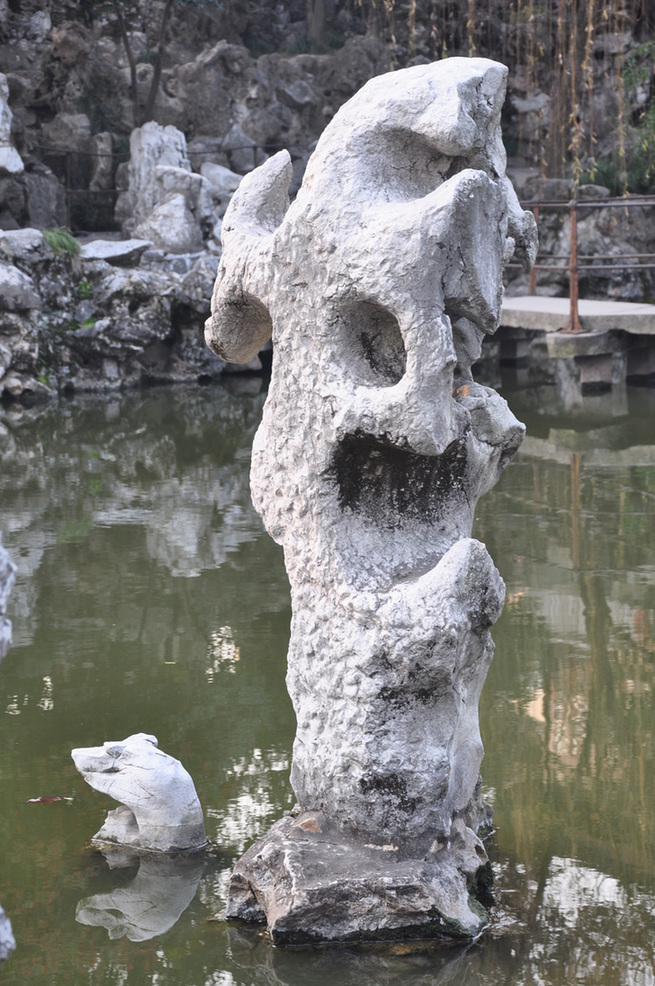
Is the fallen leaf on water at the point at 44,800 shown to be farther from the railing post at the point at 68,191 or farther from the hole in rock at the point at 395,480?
the railing post at the point at 68,191

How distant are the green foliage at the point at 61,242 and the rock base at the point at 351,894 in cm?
1161

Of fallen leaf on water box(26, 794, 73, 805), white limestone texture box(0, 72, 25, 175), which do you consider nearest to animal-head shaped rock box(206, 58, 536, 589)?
fallen leaf on water box(26, 794, 73, 805)

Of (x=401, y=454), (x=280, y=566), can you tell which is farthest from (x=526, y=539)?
(x=401, y=454)

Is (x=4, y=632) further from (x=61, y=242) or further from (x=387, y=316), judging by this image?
(x=61, y=242)

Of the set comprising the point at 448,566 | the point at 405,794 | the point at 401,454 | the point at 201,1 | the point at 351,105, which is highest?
the point at 201,1

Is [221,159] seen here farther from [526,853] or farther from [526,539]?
[526,853]

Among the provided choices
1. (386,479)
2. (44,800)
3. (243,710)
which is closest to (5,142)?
(243,710)

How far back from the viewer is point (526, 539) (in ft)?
24.2

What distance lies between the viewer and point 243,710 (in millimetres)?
4957

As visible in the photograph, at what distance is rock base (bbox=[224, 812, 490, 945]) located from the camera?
317 cm

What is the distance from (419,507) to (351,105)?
1155 mm

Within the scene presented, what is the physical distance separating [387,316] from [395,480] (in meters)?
0.46

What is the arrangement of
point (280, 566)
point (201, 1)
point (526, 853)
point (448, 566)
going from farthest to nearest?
point (201, 1)
point (280, 566)
point (526, 853)
point (448, 566)

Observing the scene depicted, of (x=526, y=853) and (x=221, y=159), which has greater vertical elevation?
(x=221, y=159)
